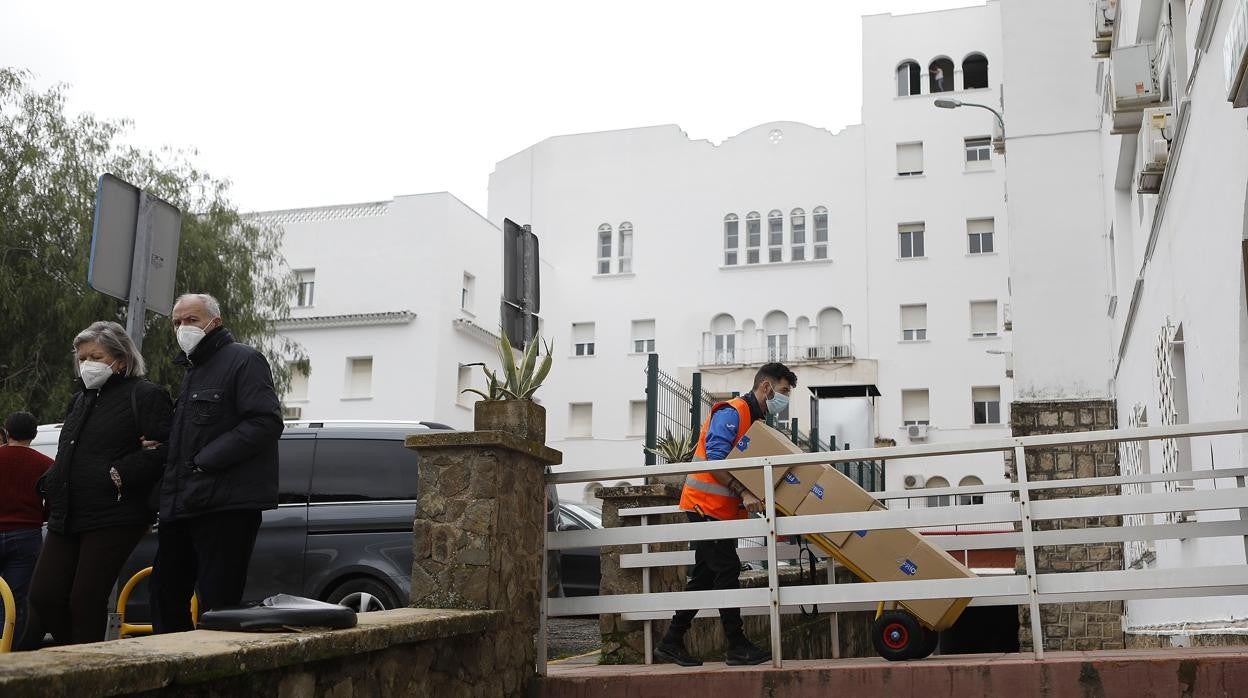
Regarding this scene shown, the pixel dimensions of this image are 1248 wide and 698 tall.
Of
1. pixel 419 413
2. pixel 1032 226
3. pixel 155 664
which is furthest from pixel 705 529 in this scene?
pixel 419 413

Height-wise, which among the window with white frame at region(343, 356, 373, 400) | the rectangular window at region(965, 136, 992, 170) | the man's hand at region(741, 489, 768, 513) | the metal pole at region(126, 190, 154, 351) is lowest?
the man's hand at region(741, 489, 768, 513)

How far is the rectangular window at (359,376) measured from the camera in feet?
144

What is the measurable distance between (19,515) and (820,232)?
41237 mm

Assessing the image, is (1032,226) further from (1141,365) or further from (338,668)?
(338,668)

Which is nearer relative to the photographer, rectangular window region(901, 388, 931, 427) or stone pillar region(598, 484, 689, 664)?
stone pillar region(598, 484, 689, 664)

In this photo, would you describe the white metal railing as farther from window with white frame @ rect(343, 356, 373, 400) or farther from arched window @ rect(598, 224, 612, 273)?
arched window @ rect(598, 224, 612, 273)

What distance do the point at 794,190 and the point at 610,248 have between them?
26.1ft

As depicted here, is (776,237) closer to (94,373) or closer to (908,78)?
(908,78)

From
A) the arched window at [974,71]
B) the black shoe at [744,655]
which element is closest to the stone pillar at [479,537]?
the black shoe at [744,655]

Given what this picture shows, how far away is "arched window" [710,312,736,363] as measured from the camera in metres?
46.7

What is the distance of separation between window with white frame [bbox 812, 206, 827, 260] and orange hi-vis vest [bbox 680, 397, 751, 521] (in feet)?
130

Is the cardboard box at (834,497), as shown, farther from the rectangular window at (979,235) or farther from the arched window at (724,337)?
the arched window at (724,337)

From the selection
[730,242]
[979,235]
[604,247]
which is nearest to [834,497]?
[979,235]

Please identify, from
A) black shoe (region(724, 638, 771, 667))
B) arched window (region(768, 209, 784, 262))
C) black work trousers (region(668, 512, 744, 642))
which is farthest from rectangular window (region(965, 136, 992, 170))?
black shoe (region(724, 638, 771, 667))
